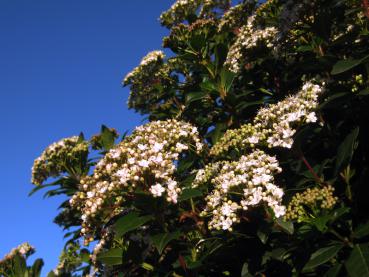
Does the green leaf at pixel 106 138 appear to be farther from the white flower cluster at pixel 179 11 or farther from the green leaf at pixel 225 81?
the white flower cluster at pixel 179 11

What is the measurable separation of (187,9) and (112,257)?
19.8 feet

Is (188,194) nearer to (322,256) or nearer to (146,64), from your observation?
(322,256)

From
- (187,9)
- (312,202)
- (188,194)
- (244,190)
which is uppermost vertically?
(187,9)

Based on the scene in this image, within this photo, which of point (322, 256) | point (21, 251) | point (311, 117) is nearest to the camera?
point (322, 256)

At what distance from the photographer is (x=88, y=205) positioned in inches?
164

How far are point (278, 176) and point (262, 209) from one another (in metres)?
0.88

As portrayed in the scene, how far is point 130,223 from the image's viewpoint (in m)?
3.76

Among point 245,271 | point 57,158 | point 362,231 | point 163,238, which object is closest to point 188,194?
point 163,238

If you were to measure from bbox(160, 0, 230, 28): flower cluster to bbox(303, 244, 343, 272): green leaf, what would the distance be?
6.47 m

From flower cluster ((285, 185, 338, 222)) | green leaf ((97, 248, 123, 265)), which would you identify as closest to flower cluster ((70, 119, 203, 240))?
green leaf ((97, 248, 123, 265))

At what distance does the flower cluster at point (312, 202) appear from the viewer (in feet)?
11.2

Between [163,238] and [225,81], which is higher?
[225,81]

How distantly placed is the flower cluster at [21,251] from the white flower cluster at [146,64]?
14.0 ft

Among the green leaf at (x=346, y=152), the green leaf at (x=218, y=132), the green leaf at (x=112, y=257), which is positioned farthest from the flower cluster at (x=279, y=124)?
the green leaf at (x=112, y=257)
